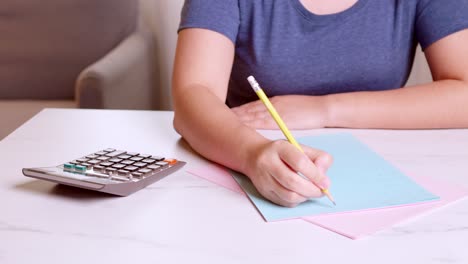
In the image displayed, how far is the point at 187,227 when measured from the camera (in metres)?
0.65

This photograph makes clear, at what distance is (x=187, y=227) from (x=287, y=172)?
0.13 metres

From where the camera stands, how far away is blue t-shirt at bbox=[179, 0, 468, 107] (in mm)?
1184

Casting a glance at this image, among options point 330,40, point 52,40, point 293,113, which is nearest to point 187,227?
point 293,113

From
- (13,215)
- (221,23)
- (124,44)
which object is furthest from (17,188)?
(124,44)

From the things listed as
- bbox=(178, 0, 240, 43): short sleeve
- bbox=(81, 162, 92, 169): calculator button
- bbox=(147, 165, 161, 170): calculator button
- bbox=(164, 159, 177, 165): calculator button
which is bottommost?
bbox=(164, 159, 177, 165): calculator button

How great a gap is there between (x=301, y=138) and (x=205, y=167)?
18 cm

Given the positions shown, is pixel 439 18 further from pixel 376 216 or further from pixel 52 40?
pixel 52 40

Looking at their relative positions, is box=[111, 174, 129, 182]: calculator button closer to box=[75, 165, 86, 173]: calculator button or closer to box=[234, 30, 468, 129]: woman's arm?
box=[75, 165, 86, 173]: calculator button

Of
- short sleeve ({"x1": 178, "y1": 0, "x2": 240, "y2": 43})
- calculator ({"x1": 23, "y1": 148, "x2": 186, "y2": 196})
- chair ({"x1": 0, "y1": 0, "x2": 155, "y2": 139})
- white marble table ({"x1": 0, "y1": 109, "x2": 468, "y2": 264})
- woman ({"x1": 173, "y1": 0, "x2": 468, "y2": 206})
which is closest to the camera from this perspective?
white marble table ({"x1": 0, "y1": 109, "x2": 468, "y2": 264})

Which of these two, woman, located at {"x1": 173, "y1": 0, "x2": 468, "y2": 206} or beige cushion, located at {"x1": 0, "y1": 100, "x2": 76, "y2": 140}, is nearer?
woman, located at {"x1": 173, "y1": 0, "x2": 468, "y2": 206}

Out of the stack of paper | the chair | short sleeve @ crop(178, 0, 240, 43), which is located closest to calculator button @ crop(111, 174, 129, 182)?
the stack of paper

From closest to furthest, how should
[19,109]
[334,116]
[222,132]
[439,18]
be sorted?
[222,132] < [334,116] < [439,18] < [19,109]

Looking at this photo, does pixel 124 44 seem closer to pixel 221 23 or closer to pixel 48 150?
pixel 221 23

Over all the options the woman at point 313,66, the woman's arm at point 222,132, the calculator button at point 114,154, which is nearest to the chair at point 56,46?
the woman at point 313,66
